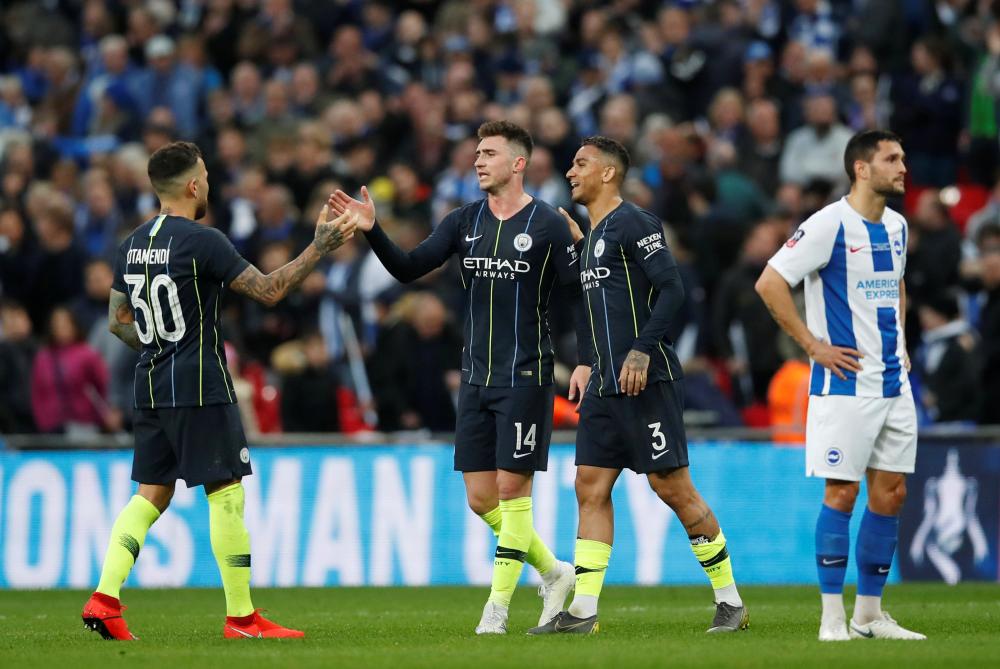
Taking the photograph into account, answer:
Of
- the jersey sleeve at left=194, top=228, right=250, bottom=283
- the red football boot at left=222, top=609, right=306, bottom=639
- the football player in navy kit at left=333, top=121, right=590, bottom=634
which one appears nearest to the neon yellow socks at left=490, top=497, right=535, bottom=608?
the football player in navy kit at left=333, top=121, right=590, bottom=634

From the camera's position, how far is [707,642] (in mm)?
9070

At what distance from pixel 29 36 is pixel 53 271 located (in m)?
6.54

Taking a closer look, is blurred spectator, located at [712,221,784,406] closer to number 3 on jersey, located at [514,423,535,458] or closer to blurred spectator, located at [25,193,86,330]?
blurred spectator, located at [25,193,86,330]

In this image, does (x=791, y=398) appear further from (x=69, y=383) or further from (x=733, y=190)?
(x=69, y=383)

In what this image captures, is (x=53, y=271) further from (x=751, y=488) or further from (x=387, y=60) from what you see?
(x=751, y=488)

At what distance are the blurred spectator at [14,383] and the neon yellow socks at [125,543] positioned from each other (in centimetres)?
739

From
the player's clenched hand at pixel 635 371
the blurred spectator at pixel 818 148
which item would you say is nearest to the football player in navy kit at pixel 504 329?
the player's clenched hand at pixel 635 371

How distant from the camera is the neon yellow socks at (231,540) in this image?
9.34 m

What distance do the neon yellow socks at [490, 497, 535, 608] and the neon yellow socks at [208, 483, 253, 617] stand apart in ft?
4.45

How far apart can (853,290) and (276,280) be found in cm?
302

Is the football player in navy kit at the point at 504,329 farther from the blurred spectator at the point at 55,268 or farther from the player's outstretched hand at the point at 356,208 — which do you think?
the blurred spectator at the point at 55,268

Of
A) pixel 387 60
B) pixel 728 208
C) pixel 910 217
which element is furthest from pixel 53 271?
pixel 910 217

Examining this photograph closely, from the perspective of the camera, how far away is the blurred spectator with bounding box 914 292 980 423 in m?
14.8

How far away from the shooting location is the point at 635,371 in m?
9.28
